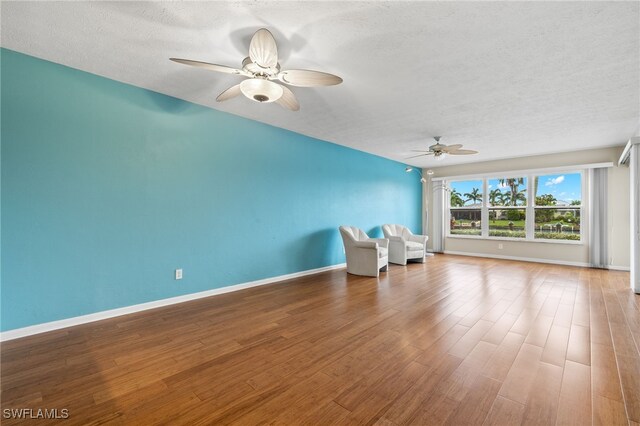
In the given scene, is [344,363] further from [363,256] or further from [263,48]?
[363,256]

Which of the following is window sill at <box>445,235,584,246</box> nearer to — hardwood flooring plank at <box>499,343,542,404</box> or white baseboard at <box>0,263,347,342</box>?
hardwood flooring plank at <box>499,343,542,404</box>

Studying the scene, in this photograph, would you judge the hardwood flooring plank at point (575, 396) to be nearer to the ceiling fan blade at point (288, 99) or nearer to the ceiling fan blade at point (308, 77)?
the ceiling fan blade at point (308, 77)

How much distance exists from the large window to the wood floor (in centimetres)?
328

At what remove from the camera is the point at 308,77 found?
87.1 inches

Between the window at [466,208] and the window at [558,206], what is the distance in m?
1.31

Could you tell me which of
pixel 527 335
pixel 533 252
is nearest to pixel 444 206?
pixel 533 252

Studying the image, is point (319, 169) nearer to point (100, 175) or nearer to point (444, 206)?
point (100, 175)

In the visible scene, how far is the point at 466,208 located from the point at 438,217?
2.65ft

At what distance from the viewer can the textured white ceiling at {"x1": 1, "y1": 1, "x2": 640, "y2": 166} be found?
77.7 inches

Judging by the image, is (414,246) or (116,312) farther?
(414,246)

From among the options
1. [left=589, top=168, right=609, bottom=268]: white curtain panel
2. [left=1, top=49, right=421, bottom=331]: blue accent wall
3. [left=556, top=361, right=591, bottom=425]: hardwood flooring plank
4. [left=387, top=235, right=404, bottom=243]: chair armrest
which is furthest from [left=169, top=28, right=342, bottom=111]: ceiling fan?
[left=589, top=168, right=609, bottom=268]: white curtain panel

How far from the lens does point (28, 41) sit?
7.74 ft

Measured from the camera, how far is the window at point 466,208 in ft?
24.9

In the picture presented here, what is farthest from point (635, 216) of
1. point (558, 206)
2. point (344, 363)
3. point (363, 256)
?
point (344, 363)
